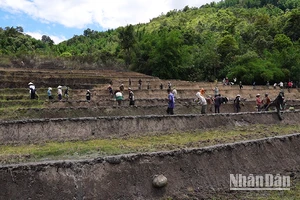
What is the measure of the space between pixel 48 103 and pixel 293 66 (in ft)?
147

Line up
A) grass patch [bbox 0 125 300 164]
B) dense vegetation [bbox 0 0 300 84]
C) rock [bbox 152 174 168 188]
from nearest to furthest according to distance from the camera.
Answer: rock [bbox 152 174 168 188]
grass patch [bbox 0 125 300 164]
dense vegetation [bbox 0 0 300 84]

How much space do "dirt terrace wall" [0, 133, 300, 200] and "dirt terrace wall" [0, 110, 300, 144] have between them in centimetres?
640

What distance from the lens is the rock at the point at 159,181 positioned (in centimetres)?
969

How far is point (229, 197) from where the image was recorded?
9.63 metres

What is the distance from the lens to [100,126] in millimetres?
17297

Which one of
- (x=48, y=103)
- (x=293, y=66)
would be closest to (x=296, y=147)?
(x=48, y=103)

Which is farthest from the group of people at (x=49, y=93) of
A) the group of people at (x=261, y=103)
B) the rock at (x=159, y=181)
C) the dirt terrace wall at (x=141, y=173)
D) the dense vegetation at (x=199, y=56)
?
the dense vegetation at (x=199, y=56)

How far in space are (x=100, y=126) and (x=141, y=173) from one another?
304 inches

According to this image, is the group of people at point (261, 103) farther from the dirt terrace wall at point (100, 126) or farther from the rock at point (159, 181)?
the rock at point (159, 181)

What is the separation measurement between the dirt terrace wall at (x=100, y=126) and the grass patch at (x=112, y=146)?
53.2 inches

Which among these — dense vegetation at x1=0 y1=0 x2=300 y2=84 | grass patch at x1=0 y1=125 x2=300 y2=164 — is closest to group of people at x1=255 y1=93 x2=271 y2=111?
grass patch at x1=0 y1=125 x2=300 y2=164

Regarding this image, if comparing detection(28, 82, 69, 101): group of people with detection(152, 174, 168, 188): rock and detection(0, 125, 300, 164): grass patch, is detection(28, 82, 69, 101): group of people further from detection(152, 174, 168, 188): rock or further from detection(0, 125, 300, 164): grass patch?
detection(152, 174, 168, 188): rock

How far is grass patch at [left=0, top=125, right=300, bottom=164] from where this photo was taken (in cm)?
1210

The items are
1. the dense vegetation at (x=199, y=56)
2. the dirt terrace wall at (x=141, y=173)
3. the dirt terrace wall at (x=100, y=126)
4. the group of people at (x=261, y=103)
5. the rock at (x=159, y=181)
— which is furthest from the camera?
the dense vegetation at (x=199, y=56)
